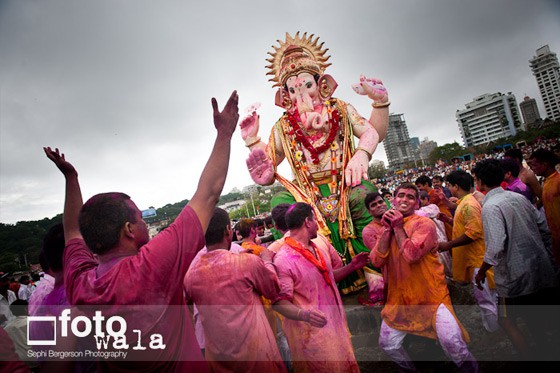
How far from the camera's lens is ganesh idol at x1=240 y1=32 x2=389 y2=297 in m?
4.68

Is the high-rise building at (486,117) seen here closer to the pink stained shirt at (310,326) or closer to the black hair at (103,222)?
the pink stained shirt at (310,326)

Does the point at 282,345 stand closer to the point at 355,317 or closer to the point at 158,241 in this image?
the point at 355,317

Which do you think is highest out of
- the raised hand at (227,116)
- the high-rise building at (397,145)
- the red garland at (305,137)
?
the high-rise building at (397,145)

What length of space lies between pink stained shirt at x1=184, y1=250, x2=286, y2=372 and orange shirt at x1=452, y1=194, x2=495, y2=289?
261 cm

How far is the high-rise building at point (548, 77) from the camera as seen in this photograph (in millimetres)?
87944

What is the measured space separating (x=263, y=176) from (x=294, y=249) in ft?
7.77

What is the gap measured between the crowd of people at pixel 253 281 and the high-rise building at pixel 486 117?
12267 cm

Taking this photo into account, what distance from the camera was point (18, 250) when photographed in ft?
119

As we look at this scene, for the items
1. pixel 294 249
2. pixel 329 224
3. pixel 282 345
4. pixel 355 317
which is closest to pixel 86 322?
pixel 294 249

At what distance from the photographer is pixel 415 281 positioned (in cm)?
282

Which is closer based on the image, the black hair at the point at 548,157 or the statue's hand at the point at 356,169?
the black hair at the point at 548,157

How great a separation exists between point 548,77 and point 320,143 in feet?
408

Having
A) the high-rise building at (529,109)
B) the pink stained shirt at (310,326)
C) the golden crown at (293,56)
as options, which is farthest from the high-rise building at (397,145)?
the pink stained shirt at (310,326)

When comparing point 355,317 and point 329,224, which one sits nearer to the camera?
point 355,317
